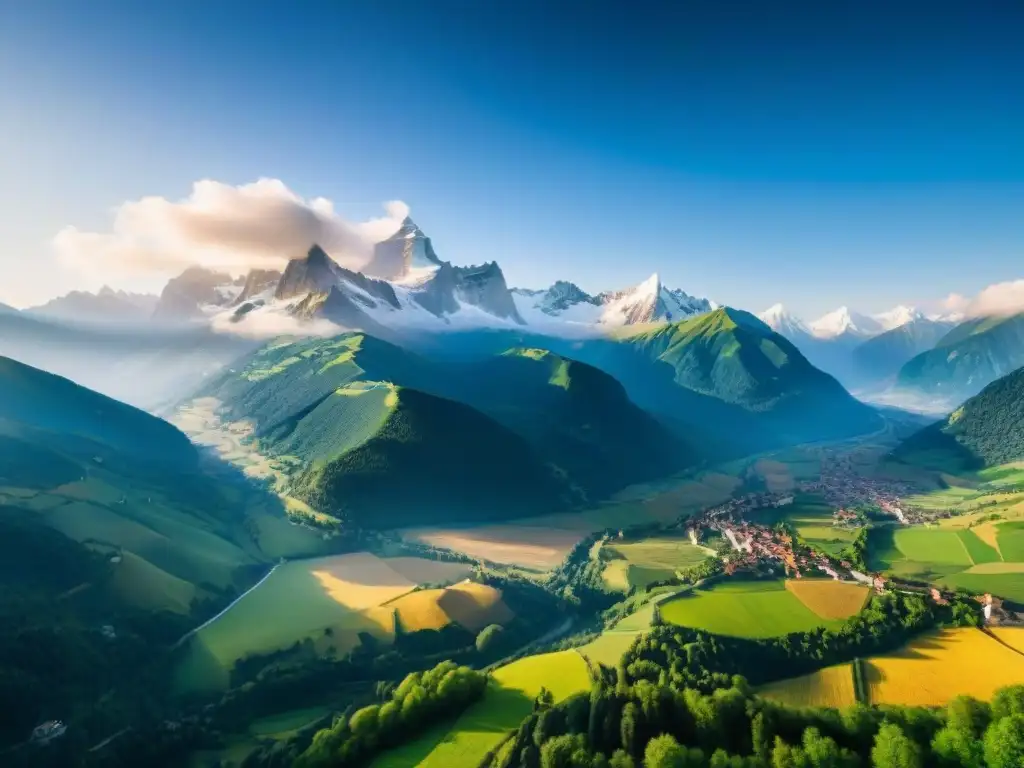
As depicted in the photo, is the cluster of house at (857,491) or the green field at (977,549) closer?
the green field at (977,549)

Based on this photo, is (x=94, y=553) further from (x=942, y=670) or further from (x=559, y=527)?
(x=942, y=670)

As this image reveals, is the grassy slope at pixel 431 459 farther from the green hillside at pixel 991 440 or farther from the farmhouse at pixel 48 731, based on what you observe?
the green hillside at pixel 991 440

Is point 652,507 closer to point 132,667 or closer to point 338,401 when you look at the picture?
point 338,401

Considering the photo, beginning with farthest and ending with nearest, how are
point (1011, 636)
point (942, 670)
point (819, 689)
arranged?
1. point (1011, 636)
2. point (942, 670)
3. point (819, 689)

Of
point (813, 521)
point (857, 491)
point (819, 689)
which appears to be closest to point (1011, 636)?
point (819, 689)

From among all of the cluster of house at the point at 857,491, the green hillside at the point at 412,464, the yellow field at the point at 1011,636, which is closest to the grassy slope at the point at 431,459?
the green hillside at the point at 412,464
